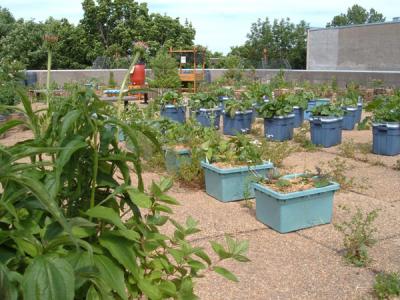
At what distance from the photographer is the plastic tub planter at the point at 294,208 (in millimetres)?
4152

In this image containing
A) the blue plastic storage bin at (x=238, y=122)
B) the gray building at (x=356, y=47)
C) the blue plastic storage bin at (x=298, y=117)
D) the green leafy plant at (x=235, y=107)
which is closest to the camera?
the green leafy plant at (x=235, y=107)

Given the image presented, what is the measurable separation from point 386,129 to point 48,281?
22.6 feet

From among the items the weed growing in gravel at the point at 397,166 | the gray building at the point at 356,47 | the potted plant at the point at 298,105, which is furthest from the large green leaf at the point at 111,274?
the gray building at the point at 356,47

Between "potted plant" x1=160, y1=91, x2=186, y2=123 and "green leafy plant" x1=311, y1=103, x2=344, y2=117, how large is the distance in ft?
9.70

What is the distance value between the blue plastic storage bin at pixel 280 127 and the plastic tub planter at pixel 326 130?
549 millimetres

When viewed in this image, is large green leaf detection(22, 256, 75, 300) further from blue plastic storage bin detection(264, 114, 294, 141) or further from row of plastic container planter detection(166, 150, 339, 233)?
blue plastic storage bin detection(264, 114, 294, 141)

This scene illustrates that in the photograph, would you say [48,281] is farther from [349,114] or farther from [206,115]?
[349,114]

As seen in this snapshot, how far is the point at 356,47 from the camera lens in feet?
110

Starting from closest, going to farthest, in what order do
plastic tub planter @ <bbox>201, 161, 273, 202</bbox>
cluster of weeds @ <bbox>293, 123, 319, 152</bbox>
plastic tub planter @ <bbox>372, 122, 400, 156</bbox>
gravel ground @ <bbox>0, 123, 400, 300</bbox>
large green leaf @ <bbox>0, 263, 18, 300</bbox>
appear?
large green leaf @ <bbox>0, 263, 18, 300</bbox>, gravel ground @ <bbox>0, 123, 400, 300</bbox>, plastic tub planter @ <bbox>201, 161, 273, 202</bbox>, plastic tub planter @ <bbox>372, 122, 400, 156</bbox>, cluster of weeds @ <bbox>293, 123, 319, 152</bbox>

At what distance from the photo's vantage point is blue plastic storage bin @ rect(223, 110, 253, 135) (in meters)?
9.48

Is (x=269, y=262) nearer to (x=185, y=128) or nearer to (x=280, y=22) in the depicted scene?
(x=185, y=128)

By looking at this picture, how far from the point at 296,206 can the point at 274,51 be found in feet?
136

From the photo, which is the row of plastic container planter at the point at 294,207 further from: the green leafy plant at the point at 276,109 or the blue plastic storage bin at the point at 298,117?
the blue plastic storage bin at the point at 298,117

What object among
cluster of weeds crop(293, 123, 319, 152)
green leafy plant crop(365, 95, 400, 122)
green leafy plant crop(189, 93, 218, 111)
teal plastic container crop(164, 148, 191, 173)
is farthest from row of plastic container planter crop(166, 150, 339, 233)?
green leafy plant crop(189, 93, 218, 111)
